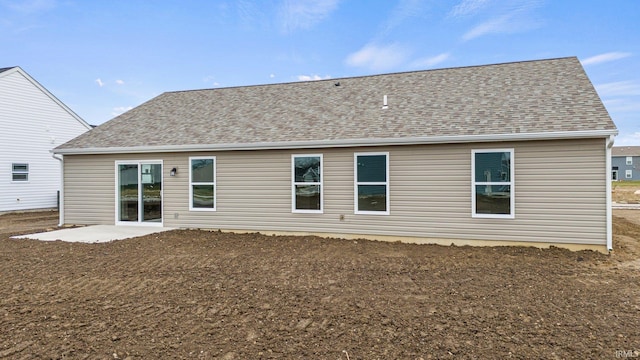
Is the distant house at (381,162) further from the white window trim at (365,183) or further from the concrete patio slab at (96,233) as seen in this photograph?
the concrete patio slab at (96,233)

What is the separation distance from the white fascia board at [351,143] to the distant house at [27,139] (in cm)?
726

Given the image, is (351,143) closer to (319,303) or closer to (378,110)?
(378,110)

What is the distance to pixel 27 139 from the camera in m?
16.9

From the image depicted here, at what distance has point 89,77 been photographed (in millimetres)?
17750

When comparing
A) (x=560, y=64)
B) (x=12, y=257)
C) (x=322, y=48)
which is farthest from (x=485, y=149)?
(x=322, y=48)

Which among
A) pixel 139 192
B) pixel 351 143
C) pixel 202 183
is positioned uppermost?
pixel 351 143

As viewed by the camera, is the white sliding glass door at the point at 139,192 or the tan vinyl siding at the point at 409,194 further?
the white sliding glass door at the point at 139,192

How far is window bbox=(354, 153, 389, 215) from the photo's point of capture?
8891 mm

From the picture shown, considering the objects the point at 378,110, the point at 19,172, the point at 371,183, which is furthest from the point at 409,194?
the point at 19,172

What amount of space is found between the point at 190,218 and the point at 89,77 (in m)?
12.2

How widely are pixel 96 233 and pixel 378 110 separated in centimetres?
857

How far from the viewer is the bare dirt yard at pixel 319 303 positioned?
3379 mm

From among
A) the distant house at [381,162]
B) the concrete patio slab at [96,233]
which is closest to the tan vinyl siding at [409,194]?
the distant house at [381,162]

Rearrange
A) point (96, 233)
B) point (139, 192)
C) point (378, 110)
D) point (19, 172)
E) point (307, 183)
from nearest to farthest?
point (307, 183)
point (96, 233)
point (378, 110)
point (139, 192)
point (19, 172)
